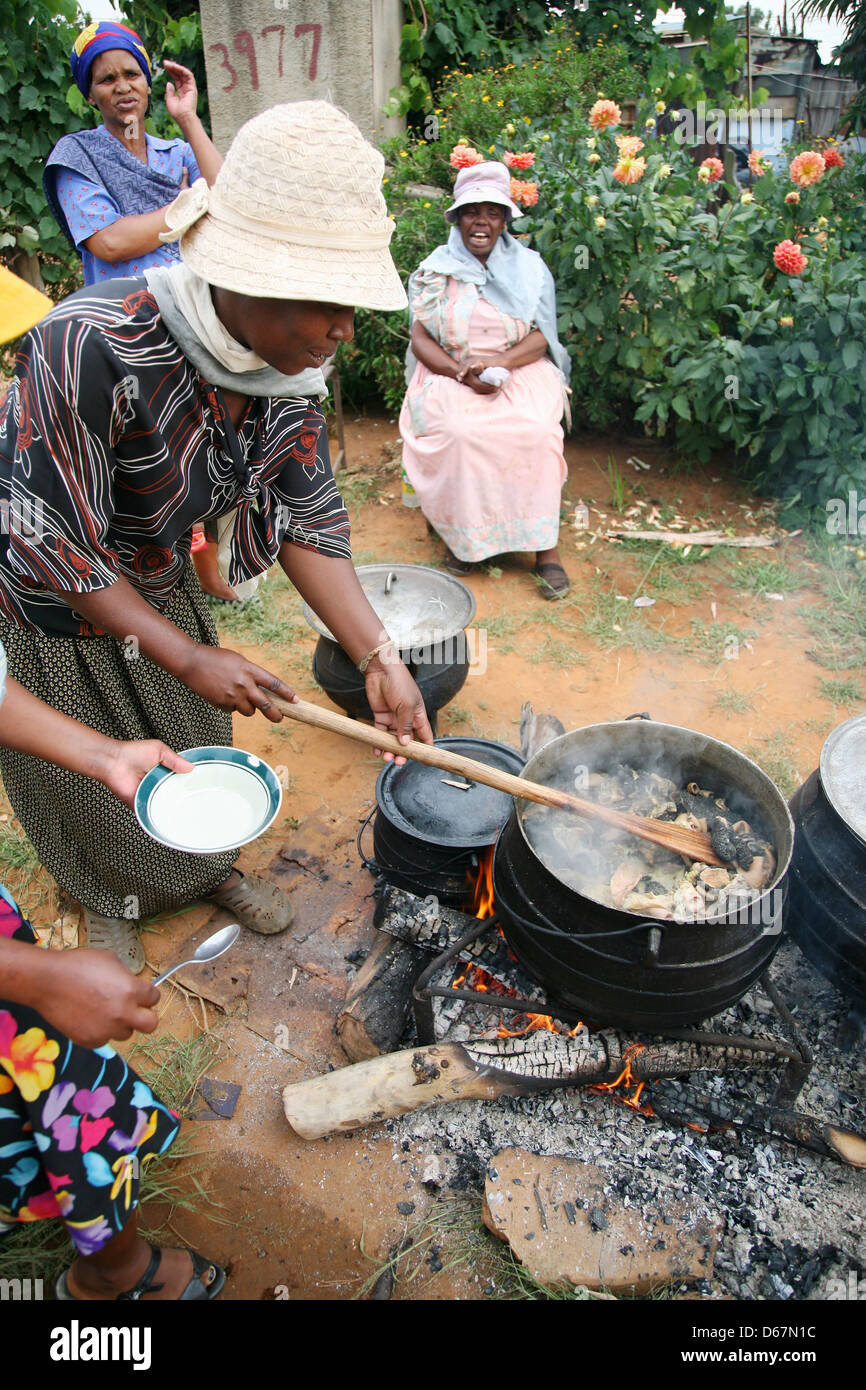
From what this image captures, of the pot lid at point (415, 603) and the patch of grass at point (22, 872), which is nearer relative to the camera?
the patch of grass at point (22, 872)

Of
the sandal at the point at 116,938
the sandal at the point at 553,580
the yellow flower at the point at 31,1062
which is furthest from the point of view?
the sandal at the point at 553,580

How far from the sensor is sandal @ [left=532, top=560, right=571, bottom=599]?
5047 mm

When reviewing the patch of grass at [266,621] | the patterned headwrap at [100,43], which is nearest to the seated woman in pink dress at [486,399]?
the patch of grass at [266,621]

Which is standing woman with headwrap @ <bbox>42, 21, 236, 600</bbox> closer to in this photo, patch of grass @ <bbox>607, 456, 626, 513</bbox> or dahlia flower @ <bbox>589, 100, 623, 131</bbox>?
dahlia flower @ <bbox>589, 100, 623, 131</bbox>

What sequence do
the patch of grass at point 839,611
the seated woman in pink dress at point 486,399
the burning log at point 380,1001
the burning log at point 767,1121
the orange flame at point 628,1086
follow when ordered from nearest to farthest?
the burning log at point 767,1121 < the orange flame at point 628,1086 < the burning log at point 380,1001 < the patch of grass at point 839,611 < the seated woman in pink dress at point 486,399

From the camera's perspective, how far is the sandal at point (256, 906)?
9.93 ft

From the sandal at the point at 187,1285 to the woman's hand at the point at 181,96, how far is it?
14.7ft

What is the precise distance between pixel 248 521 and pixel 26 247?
6179 millimetres

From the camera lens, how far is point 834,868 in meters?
2.24

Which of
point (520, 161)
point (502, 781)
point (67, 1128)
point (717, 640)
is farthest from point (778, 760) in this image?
point (520, 161)

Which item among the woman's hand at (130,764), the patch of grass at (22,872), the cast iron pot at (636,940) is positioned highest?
the woman's hand at (130,764)

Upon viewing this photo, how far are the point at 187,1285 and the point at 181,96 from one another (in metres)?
4.74

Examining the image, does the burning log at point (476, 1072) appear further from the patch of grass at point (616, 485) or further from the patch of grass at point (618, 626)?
the patch of grass at point (616, 485)

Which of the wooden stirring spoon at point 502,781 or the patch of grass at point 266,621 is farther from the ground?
the wooden stirring spoon at point 502,781
